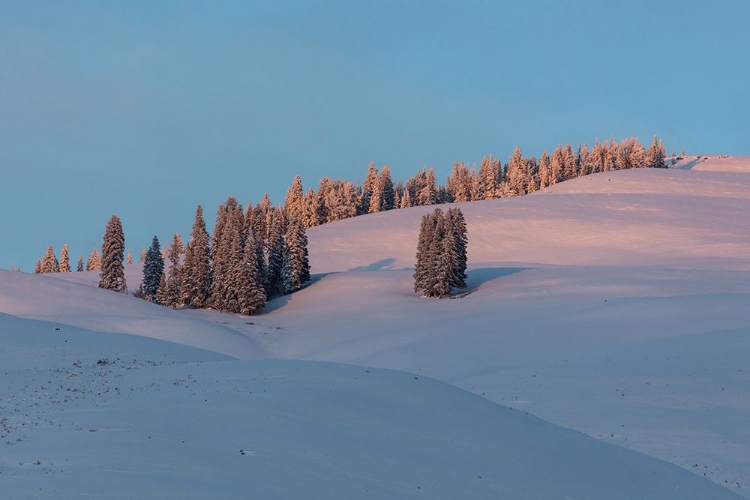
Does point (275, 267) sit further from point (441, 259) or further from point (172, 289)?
point (441, 259)

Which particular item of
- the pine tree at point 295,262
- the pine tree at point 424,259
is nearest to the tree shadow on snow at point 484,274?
the pine tree at point 424,259

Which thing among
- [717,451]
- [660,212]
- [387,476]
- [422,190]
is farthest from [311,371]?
[422,190]

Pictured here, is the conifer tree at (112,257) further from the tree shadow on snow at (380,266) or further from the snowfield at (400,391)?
the tree shadow on snow at (380,266)

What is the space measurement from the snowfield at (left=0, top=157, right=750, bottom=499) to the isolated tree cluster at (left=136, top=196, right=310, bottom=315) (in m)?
4.88

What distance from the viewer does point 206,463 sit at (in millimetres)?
14602

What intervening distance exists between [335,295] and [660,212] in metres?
64.2

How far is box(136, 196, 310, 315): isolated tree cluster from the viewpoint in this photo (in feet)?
261

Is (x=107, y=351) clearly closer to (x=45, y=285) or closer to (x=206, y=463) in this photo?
(x=206, y=463)

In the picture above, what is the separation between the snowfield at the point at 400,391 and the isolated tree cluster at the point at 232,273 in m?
4.88

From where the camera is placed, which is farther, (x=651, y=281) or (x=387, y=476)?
(x=651, y=281)

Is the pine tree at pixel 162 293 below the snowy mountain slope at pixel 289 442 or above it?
above

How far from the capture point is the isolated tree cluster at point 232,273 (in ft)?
261

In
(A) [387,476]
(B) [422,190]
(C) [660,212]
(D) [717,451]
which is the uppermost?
(B) [422,190]

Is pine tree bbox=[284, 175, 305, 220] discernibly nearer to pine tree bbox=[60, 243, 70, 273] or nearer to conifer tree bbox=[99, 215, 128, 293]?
pine tree bbox=[60, 243, 70, 273]
